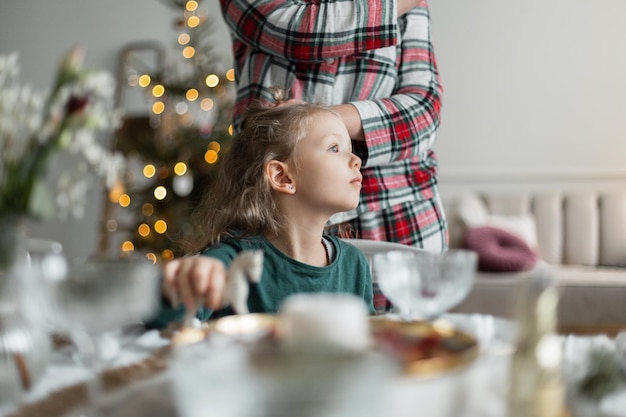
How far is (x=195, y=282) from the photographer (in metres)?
0.66

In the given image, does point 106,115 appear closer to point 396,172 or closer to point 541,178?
point 396,172

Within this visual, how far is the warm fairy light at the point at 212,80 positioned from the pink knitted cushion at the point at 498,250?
5.81 ft

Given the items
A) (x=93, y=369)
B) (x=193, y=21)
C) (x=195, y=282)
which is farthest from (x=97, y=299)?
(x=193, y=21)

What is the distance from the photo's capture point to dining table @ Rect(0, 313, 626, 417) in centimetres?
43

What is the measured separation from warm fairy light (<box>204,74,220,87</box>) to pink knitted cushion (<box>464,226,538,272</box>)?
5.81 feet

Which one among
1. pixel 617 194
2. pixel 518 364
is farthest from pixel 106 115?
pixel 617 194

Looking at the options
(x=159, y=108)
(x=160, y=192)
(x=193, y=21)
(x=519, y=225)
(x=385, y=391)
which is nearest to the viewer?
(x=385, y=391)

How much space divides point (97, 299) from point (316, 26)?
83 centimetres

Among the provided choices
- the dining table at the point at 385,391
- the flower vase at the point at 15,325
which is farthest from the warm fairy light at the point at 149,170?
the flower vase at the point at 15,325

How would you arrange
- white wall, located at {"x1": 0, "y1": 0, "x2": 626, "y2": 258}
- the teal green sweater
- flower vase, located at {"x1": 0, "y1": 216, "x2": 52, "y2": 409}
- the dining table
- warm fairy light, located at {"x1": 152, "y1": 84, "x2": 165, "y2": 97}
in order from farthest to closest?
warm fairy light, located at {"x1": 152, "y1": 84, "x2": 165, "y2": 97} < white wall, located at {"x1": 0, "y1": 0, "x2": 626, "y2": 258} < the teal green sweater < flower vase, located at {"x1": 0, "y1": 216, "x2": 52, "y2": 409} < the dining table

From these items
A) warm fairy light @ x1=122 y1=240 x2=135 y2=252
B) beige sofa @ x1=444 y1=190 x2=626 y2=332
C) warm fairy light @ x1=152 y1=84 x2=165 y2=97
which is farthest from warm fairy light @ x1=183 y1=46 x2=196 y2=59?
beige sofa @ x1=444 y1=190 x2=626 y2=332

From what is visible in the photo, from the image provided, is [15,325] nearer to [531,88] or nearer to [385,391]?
[385,391]

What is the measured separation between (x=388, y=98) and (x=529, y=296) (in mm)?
869

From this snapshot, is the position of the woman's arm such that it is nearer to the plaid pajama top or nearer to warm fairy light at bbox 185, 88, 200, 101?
the plaid pajama top
